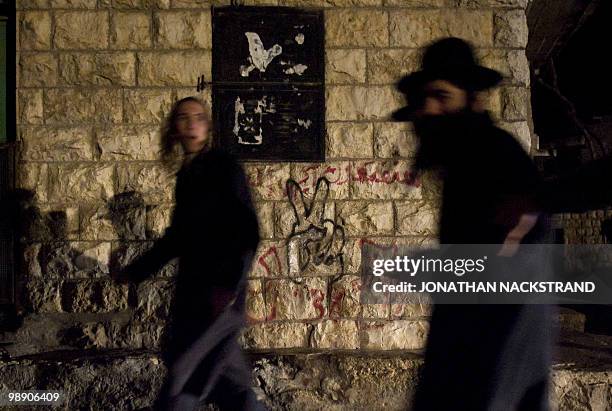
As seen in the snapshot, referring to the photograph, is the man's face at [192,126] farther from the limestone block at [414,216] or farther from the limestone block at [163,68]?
the limestone block at [414,216]

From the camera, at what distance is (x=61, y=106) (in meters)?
4.74

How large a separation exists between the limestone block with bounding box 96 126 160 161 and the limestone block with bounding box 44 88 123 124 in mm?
89

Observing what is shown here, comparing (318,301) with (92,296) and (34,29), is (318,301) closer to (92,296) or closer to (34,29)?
(92,296)

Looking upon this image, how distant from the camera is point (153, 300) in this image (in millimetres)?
4758

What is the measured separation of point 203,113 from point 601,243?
13522mm

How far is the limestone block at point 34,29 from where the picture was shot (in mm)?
4719

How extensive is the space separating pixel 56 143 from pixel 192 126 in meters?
1.89

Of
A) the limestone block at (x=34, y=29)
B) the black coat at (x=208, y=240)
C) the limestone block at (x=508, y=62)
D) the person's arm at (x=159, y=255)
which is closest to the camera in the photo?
the black coat at (x=208, y=240)

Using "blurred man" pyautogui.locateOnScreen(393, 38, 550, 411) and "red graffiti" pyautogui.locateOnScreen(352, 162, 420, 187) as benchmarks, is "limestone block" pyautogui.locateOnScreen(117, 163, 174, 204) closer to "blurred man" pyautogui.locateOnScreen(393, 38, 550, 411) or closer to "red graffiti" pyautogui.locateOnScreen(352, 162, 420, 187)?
"red graffiti" pyautogui.locateOnScreen(352, 162, 420, 187)

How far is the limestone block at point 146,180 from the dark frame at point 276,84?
1.57 feet

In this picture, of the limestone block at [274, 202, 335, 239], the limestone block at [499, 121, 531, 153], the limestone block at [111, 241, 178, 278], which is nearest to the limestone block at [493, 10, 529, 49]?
the limestone block at [499, 121, 531, 153]

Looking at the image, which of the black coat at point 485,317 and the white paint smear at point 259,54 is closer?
the black coat at point 485,317

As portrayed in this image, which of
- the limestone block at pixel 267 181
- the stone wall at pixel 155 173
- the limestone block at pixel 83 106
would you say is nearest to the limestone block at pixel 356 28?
the stone wall at pixel 155 173

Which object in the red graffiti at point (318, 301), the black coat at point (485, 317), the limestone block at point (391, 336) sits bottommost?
the limestone block at point (391, 336)
